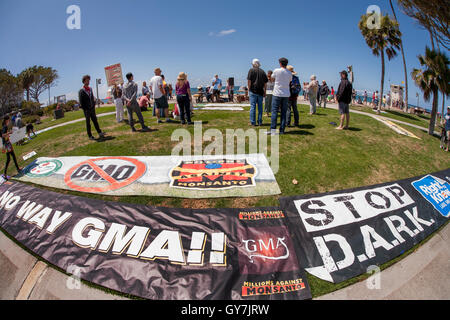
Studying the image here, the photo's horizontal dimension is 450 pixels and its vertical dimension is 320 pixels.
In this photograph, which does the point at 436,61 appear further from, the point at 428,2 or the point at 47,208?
the point at 47,208

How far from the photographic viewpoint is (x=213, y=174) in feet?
17.6

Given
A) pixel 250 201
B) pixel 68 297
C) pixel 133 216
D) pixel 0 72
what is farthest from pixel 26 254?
pixel 0 72

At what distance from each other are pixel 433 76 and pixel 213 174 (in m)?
12.6

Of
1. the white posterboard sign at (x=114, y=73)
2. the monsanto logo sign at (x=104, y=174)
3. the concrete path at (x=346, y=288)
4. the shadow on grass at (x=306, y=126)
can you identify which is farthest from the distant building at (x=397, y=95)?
the monsanto logo sign at (x=104, y=174)

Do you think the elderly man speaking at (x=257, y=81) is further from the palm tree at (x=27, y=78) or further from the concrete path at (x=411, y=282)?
the palm tree at (x=27, y=78)

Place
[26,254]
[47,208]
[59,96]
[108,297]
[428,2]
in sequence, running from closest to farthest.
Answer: [108,297], [26,254], [47,208], [428,2], [59,96]

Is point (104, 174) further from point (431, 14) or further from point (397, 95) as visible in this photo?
point (397, 95)

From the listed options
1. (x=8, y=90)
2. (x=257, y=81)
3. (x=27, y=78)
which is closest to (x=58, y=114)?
(x=257, y=81)

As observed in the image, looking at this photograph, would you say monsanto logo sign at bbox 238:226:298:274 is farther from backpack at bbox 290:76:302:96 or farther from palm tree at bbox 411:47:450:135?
palm tree at bbox 411:47:450:135

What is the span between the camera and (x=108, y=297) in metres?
2.96

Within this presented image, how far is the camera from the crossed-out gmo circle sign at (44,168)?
5940 mm

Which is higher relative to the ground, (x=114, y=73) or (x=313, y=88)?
(x=114, y=73)

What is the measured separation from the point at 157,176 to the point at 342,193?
4.61m

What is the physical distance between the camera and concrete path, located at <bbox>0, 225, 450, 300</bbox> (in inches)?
118
